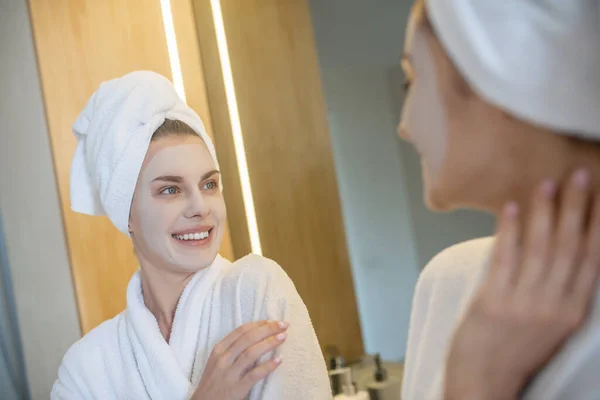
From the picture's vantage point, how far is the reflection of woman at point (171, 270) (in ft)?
2.81

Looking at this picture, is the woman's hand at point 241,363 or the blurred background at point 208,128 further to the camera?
the blurred background at point 208,128

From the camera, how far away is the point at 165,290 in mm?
947

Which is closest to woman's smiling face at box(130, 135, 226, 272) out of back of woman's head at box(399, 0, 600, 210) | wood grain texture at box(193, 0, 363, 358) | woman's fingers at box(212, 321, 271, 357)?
woman's fingers at box(212, 321, 271, 357)

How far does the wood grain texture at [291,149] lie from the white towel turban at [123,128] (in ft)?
0.83

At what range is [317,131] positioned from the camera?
1.09 meters

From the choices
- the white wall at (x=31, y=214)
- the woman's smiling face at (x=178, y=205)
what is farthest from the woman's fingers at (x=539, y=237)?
the white wall at (x=31, y=214)

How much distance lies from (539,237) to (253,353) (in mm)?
505

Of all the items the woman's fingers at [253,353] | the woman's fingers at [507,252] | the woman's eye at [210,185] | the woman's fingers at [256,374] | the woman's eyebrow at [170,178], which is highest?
the woman's eyebrow at [170,178]

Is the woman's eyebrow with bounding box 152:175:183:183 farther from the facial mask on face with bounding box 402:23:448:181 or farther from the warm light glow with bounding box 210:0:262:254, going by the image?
the facial mask on face with bounding box 402:23:448:181

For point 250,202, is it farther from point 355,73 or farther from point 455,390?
point 455,390

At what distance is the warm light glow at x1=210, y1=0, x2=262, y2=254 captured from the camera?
123 cm

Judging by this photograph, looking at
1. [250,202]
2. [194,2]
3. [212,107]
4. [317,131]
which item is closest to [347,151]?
[317,131]

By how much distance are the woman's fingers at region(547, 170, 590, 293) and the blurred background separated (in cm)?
64

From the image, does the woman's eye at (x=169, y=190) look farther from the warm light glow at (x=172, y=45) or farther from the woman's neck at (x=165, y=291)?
the warm light glow at (x=172, y=45)
